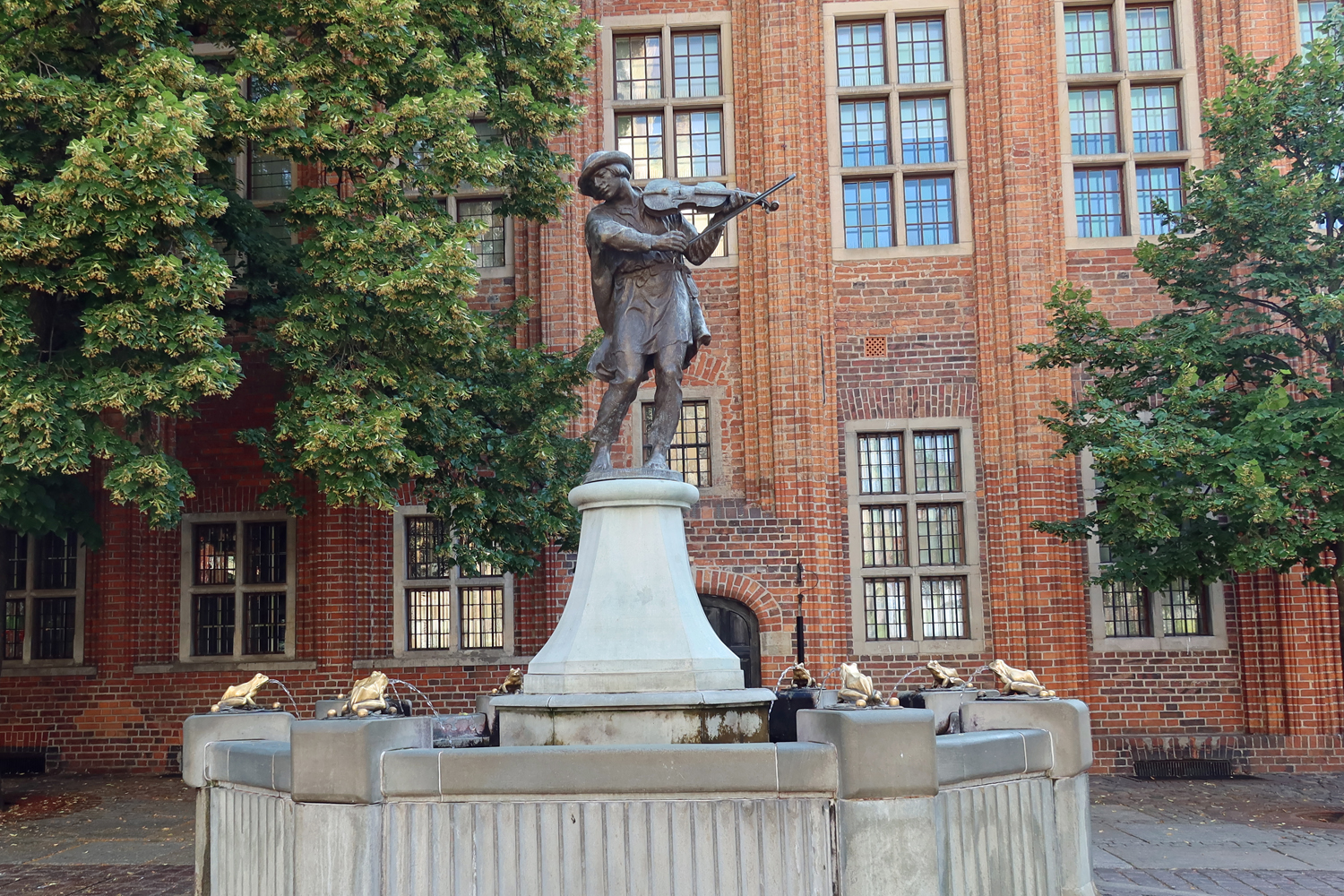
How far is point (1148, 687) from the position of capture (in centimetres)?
1533

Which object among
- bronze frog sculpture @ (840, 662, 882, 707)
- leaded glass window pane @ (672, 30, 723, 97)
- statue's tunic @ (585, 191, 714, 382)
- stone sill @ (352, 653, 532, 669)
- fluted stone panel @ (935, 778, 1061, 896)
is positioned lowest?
fluted stone panel @ (935, 778, 1061, 896)

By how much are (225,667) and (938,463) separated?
9.66m

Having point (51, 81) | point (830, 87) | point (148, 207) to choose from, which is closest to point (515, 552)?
point (148, 207)

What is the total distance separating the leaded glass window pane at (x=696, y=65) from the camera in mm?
16859

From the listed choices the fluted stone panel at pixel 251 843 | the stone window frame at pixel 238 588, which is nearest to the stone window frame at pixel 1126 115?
the stone window frame at pixel 238 588

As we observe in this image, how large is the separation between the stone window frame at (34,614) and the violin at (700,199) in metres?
11.9

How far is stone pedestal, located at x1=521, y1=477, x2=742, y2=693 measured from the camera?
274 inches

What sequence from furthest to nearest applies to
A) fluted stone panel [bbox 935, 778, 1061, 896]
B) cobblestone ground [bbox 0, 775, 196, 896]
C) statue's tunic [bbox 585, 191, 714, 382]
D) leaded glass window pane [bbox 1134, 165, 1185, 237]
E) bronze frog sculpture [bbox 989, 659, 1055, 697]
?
leaded glass window pane [bbox 1134, 165, 1185, 237] < cobblestone ground [bbox 0, 775, 196, 896] < statue's tunic [bbox 585, 191, 714, 382] < bronze frog sculpture [bbox 989, 659, 1055, 697] < fluted stone panel [bbox 935, 778, 1061, 896]

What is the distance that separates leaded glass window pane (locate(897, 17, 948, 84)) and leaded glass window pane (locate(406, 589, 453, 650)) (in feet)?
30.4

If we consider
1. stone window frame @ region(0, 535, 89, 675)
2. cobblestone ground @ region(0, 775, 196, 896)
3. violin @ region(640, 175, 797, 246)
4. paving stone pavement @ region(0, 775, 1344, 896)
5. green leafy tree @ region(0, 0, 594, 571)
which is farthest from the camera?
stone window frame @ region(0, 535, 89, 675)

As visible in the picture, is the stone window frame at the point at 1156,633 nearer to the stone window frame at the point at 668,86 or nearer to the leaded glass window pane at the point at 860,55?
the leaded glass window pane at the point at 860,55

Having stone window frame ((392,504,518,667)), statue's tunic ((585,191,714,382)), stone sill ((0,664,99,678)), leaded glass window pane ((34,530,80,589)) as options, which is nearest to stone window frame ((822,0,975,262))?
stone window frame ((392,504,518,667))

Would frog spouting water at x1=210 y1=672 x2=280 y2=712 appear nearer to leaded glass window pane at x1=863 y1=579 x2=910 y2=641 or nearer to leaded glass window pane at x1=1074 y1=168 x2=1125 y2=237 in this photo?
leaded glass window pane at x1=863 y1=579 x2=910 y2=641

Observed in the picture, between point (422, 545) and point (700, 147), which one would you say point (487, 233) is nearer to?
point (700, 147)
